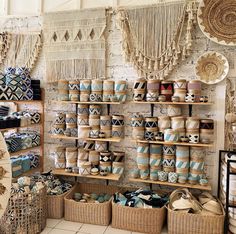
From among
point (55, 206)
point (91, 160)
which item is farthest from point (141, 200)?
point (55, 206)

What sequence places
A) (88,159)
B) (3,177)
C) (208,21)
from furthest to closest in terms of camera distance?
(88,159)
(208,21)
(3,177)

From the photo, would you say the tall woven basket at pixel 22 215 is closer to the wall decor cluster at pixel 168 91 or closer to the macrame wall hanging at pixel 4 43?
the wall decor cluster at pixel 168 91

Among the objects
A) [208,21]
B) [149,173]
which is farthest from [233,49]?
[149,173]

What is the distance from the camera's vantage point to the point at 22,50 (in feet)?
11.6

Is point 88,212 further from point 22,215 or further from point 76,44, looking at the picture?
point 76,44

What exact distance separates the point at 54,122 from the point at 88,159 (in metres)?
0.66

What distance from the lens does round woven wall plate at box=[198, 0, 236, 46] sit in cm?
275

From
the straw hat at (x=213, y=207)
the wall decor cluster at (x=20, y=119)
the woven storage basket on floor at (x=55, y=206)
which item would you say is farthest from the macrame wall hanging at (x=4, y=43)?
the straw hat at (x=213, y=207)

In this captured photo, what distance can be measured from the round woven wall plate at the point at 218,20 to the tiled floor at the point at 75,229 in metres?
2.12

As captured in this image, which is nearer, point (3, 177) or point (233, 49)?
point (3, 177)

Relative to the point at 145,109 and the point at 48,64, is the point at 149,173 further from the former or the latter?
the point at 48,64

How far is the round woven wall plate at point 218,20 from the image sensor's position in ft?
9.02

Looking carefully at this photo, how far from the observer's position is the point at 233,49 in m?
2.81

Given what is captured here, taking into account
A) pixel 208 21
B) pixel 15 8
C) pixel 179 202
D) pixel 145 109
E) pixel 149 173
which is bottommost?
pixel 179 202
